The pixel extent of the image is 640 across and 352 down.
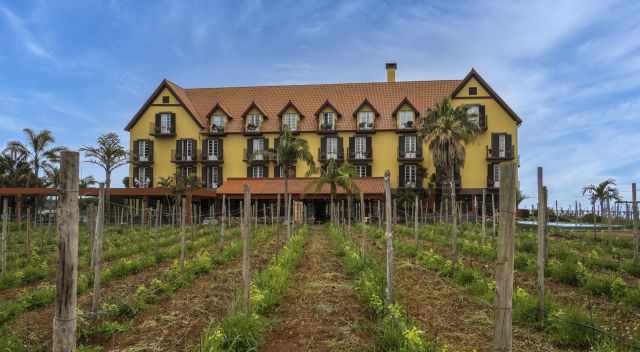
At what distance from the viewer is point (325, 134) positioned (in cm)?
4381

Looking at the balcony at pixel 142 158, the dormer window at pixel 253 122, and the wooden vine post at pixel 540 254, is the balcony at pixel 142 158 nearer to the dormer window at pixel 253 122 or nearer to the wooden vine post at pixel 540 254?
the dormer window at pixel 253 122

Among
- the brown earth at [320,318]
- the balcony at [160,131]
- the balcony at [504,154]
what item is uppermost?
the balcony at [160,131]

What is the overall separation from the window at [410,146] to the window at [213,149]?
57.6 ft

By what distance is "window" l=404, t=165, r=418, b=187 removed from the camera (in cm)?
4233

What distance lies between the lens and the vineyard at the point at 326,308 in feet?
22.0

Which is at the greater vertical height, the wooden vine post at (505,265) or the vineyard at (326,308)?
the wooden vine post at (505,265)

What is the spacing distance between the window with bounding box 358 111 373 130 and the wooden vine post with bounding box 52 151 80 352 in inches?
1559

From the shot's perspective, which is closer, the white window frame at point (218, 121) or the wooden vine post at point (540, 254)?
the wooden vine post at point (540, 254)

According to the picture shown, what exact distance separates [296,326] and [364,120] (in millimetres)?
36804

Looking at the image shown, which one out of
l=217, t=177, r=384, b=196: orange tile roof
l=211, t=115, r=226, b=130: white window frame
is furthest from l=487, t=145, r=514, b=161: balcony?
l=211, t=115, r=226, b=130: white window frame

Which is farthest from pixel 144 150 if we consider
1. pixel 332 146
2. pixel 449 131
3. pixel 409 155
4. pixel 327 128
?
pixel 449 131

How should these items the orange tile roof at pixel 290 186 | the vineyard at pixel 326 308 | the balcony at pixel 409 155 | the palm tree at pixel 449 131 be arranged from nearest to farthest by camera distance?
the vineyard at pixel 326 308 → the palm tree at pixel 449 131 → the orange tile roof at pixel 290 186 → the balcony at pixel 409 155

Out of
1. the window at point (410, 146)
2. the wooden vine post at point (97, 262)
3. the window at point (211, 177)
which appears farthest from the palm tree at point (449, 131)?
the window at point (211, 177)

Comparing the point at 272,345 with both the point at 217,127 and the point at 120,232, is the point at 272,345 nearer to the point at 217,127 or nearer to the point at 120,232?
the point at 120,232
